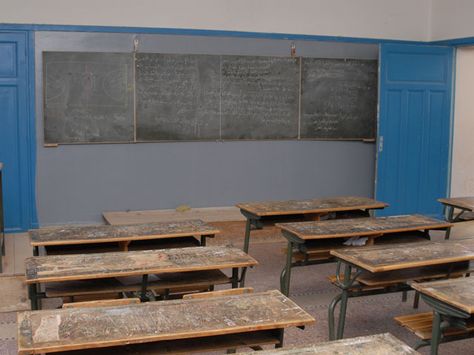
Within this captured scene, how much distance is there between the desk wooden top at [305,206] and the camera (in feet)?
15.7

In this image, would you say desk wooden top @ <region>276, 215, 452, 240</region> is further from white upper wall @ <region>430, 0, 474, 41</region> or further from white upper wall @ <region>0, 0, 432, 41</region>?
white upper wall @ <region>430, 0, 474, 41</region>

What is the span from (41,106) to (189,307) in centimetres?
443

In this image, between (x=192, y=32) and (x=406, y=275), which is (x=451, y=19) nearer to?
(x=192, y=32)

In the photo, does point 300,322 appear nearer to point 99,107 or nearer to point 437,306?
point 437,306

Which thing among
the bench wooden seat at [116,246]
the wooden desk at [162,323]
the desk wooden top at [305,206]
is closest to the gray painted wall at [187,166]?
the desk wooden top at [305,206]

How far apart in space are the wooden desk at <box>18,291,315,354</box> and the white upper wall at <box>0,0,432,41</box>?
15.0 ft

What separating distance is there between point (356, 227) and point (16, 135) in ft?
12.2

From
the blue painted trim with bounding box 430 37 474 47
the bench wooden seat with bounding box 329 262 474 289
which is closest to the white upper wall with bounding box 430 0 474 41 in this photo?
the blue painted trim with bounding box 430 37 474 47

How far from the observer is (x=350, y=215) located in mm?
5285

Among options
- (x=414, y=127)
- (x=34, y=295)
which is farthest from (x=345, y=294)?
(x=414, y=127)

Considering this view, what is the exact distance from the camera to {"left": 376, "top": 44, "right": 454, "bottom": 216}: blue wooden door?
7461 mm

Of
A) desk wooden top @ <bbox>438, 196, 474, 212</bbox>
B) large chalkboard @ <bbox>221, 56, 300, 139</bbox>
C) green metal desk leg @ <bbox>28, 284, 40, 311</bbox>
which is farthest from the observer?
large chalkboard @ <bbox>221, 56, 300, 139</bbox>

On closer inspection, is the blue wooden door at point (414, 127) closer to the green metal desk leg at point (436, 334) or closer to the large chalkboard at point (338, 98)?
the large chalkboard at point (338, 98)

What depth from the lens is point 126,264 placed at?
327 centimetres
